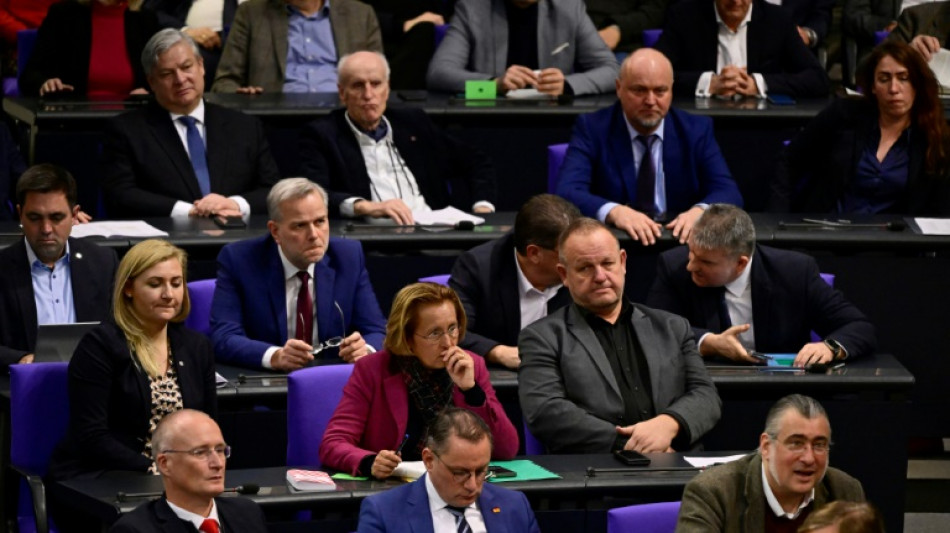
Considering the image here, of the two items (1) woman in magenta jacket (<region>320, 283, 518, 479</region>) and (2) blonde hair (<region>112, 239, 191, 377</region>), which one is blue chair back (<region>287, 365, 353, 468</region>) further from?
(2) blonde hair (<region>112, 239, 191, 377</region>)

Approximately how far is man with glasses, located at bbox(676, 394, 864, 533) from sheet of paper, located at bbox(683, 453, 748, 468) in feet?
0.84

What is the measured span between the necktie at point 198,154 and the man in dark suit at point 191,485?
2.62 metres

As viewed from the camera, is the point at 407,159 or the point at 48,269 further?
the point at 407,159

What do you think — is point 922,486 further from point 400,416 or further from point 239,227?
point 239,227

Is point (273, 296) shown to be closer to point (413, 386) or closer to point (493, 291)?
point (493, 291)

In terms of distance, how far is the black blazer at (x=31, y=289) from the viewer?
5.75 m

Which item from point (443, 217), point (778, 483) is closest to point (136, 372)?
point (778, 483)

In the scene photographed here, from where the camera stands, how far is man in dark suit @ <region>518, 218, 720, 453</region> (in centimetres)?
502

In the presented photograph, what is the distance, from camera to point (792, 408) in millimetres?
4492

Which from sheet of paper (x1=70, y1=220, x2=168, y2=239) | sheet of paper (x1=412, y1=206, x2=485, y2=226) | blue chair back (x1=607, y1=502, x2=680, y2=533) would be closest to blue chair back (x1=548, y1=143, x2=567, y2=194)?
sheet of paper (x1=412, y1=206, x2=485, y2=226)

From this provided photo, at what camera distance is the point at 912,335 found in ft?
20.8

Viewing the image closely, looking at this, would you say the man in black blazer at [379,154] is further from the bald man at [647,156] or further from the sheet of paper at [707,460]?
the sheet of paper at [707,460]

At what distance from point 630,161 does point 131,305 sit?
7.85 ft

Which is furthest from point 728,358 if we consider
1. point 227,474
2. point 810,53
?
point 810,53
